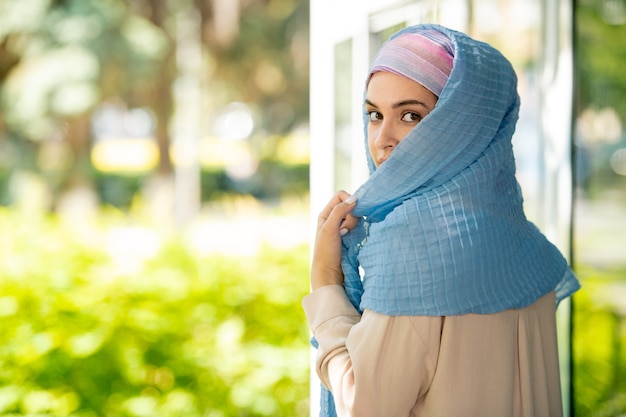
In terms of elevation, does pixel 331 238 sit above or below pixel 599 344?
above

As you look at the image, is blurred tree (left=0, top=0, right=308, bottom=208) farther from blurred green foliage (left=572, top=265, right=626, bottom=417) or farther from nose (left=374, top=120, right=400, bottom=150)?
nose (left=374, top=120, right=400, bottom=150)

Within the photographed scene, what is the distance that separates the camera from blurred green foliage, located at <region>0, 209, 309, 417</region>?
2996 millimetres

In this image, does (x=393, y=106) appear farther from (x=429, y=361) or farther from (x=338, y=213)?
(x=429, y=361)

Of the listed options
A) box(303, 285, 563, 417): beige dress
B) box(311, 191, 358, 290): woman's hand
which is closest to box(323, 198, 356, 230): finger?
box(311, 191, 358, 290): woman's hand

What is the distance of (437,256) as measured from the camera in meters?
1.23

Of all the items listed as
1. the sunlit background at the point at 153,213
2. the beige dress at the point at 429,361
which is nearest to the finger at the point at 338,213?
the beige dress at the point at 429,361

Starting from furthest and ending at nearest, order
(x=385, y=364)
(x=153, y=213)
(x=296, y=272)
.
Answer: (x=153, y=213) < (x=296, y=272) < (x=385, y=364)

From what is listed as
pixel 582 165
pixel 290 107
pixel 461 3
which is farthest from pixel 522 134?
pixel 290 107

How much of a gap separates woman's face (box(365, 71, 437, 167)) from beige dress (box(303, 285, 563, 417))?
0.93ft

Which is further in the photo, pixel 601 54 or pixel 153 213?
pixel 153 213

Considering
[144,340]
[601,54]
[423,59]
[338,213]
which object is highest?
[601,54]

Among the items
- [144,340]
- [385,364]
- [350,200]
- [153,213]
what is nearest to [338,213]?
[350,200]

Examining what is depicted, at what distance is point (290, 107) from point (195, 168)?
4.62m

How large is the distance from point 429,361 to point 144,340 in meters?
2.20
